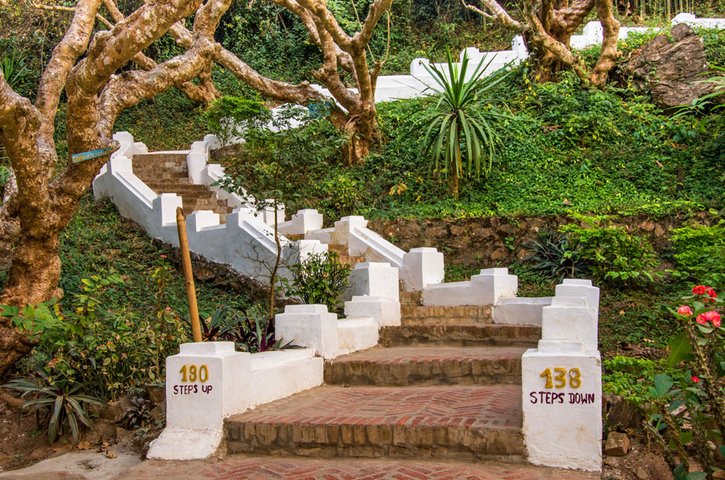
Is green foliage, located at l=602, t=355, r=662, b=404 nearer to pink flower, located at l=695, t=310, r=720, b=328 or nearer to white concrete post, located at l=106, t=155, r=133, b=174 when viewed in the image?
pink flower, located at l=695, t=310, r=720, b=328

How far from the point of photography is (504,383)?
21.2ft

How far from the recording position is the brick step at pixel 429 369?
6504 millimetres

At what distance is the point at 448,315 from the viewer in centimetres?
885

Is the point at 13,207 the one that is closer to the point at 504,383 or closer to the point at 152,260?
the point at 152,260

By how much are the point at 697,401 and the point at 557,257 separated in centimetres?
577

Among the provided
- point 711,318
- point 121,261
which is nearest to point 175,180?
point 121,261

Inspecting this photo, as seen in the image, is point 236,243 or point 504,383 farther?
point 236,243

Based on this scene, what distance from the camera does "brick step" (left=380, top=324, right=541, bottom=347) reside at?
7793mm

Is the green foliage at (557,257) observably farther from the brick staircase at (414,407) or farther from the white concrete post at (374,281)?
the brick staircase at (414,407)

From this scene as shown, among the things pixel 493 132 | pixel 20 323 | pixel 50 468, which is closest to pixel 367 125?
A: pixel 493 132

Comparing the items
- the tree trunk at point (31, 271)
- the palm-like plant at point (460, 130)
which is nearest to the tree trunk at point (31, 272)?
the tree trunk at point (31, 271)

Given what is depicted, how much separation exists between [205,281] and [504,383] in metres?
6.35

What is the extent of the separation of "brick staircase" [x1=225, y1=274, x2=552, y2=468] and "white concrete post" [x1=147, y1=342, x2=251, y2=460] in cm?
15

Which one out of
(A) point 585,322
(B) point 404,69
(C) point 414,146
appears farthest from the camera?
(B) point 404,69
